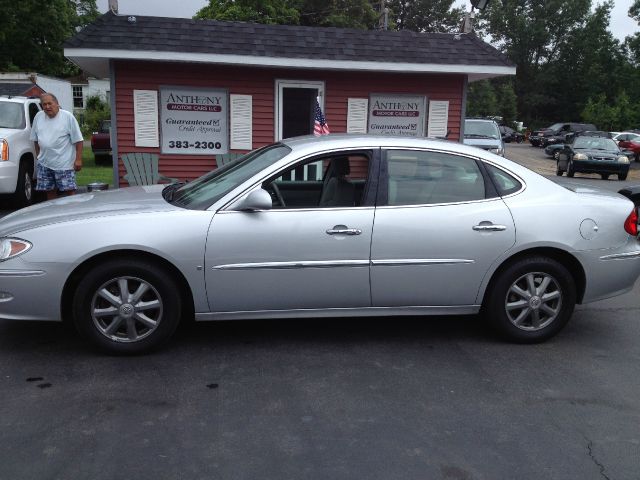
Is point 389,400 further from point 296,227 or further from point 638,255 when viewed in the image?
point 638,255

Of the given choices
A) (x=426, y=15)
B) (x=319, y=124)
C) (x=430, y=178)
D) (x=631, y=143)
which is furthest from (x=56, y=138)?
(x=426, y=15)

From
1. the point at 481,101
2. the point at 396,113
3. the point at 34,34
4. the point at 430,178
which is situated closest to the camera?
the point at 430,178

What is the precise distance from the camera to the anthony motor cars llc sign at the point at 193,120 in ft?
34.9

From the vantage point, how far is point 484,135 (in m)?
16.9

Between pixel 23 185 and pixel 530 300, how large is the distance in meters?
8.48

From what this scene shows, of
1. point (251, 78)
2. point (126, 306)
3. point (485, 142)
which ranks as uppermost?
point (251, 78)

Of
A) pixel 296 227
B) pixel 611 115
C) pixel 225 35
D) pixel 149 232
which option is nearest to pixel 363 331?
pixel 296 227

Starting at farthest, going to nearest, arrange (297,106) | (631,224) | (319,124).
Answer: (297,106) → (319,124) → (631,224)

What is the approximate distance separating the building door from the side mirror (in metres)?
7.01

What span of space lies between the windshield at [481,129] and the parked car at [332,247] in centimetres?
1239

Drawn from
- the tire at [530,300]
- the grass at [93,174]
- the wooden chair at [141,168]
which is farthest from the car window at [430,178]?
the grass at [93,174]

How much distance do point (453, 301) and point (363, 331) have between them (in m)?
0.79

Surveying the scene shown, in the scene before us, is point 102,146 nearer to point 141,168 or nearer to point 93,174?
point 93,174

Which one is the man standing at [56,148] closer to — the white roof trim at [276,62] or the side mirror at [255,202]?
the white roof trim at [276,62]
